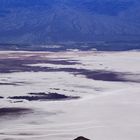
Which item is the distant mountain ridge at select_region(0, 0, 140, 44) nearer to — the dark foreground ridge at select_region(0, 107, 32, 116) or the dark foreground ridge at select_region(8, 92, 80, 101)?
the dark foreground ridge at select_region(8, 92, 80, 101)

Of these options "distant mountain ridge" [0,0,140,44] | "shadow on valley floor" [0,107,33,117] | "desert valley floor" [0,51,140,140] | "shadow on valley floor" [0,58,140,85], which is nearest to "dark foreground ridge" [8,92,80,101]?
"desert valley floor" [0,51,140,140]

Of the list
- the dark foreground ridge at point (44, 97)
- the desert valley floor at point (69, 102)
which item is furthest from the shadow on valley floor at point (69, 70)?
the dark foreground ridge at point (44, 97)

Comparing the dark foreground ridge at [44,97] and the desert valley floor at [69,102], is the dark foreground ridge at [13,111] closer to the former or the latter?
the desert valley floor at [69,102]

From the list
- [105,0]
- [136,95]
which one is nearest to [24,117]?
[136,95]

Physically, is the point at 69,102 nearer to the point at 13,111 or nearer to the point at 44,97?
the point at 44,97

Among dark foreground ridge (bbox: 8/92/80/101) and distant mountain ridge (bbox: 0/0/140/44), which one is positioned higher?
distant mountain ridge (bbox: 0/0/140/44)

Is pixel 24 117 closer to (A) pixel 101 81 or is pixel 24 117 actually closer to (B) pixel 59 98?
(B) pixel 59 98
